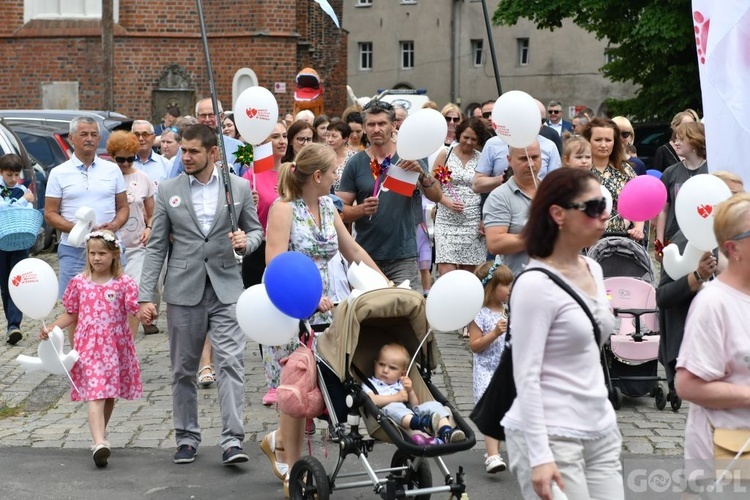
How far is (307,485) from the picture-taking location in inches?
246

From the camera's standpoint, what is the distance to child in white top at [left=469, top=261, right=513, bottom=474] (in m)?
7.22

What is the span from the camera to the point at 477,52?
201 ft

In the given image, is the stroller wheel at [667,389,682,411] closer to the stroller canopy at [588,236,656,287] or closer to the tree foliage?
the stroller canopy at [588,236,656,287]

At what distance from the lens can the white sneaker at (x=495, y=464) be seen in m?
7.14

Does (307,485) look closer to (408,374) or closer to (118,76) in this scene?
(408,374)

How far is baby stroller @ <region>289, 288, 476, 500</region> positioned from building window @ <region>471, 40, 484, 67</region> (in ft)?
182

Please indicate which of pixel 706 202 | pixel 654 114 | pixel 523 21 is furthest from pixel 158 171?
pixel 523 21

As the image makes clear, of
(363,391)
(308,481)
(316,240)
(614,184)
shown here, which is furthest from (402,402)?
(614,184)

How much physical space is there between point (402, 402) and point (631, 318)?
10.8 feet

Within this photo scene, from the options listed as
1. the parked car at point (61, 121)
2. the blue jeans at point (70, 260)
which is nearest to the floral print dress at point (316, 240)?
the blue jeans at point (70, 260)

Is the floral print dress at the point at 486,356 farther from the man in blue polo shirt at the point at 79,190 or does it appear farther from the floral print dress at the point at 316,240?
the man in blue polo shirt at the point at 79,190

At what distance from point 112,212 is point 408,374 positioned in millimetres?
4342

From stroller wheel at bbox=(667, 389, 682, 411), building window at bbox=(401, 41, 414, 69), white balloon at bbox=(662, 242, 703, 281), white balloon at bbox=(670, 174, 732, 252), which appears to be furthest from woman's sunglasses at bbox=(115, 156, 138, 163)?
building window at bbox=(401, 41, 414, 69)

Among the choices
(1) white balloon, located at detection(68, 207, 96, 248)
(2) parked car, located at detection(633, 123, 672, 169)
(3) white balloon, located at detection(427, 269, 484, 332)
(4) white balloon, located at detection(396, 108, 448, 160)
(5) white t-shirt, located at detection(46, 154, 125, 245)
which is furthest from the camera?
(2) parked car, located at detection(633, 123, 672, 169)
